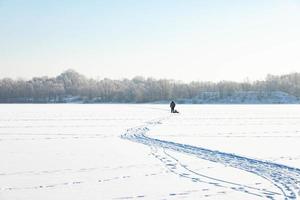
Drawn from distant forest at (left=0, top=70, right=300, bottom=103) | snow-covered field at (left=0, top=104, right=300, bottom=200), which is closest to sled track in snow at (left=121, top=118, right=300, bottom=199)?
snow-covered field at (left=0, top=104, right=300, bottom=200)

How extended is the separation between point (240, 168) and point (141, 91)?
335 ft

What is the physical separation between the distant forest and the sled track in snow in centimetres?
9132

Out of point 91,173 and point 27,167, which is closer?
point 91,173

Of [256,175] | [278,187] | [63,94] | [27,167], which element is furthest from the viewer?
[63,94]

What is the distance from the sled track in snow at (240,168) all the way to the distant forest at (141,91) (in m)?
91.3

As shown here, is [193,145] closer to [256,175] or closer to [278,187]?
[256,175]

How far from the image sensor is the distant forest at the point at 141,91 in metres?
109

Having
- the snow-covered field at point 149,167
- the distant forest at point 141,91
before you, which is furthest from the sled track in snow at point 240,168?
the distant forest at point 141,91

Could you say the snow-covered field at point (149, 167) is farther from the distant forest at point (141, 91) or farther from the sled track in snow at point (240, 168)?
the distant forest at point (141, 91)

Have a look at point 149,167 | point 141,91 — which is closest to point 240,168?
point 149,167

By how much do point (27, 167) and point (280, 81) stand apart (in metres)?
109

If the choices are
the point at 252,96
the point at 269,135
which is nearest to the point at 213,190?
the point at 269,135

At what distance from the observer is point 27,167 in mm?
10758

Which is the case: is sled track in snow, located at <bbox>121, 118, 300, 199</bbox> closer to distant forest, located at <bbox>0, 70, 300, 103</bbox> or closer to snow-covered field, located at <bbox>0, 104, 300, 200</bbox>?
snow-covered field, located at <bbox>0, 104, 300, 200</bbox>
